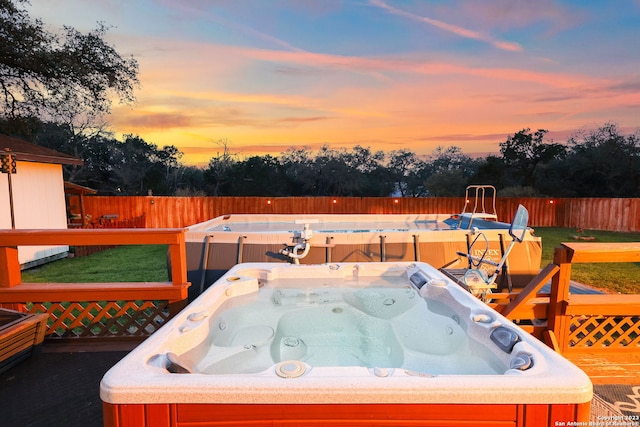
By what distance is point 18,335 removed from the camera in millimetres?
2439

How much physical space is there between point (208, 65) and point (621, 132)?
2075cm

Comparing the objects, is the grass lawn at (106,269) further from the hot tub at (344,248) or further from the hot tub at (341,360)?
the hot tub at (341,360)

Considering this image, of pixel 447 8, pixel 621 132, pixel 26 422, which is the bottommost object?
pixel 26 422

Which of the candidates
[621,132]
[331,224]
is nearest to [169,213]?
[331,224]

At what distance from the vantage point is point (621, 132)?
17.8 m

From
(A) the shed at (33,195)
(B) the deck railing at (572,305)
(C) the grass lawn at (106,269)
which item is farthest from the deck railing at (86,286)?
(A) the shed at (33,195)

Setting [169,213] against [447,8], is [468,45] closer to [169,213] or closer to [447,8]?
[447,8]

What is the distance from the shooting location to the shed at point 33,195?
6484 mm

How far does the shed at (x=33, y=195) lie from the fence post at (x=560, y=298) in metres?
8.11

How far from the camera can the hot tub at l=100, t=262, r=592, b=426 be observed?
121 cm

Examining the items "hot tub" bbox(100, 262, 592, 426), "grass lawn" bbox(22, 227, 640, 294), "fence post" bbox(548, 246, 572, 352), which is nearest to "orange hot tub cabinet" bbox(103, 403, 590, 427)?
"hot tub" bbox(100, 262, 592, 426)

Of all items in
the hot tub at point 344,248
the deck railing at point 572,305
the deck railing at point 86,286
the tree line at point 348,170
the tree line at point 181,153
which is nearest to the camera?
the deck railing at point 572,305

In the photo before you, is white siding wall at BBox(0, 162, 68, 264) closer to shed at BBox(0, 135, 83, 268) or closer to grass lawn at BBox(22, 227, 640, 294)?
shed at BBox(0, 135, 83, 268)

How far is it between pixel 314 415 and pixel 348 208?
11.8 metres
